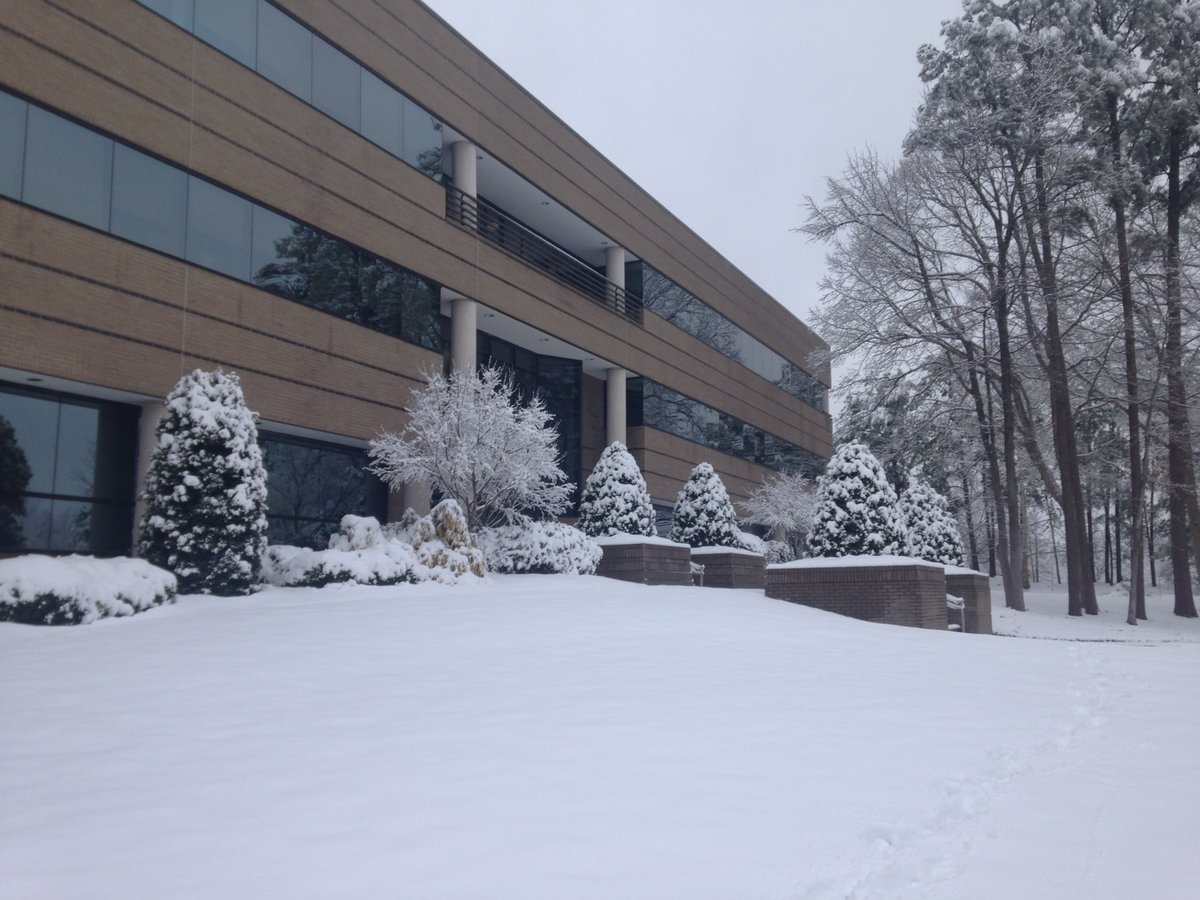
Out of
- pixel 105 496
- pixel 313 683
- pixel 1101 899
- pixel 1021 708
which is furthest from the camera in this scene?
pixel 105 496

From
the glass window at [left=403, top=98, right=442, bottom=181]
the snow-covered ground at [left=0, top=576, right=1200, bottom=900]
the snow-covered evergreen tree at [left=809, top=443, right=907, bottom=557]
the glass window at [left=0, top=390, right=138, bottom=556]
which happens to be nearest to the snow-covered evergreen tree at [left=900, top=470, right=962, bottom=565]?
the snow-covered evergreen tree at [left=809, top=443, right=907, bottom=557]

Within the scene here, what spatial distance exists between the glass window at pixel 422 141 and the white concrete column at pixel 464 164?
2.82 ft

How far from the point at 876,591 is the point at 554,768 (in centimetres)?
1342

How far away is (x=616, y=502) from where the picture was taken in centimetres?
2278

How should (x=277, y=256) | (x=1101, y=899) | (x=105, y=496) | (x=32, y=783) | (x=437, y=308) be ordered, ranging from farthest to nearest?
(x=437, y=308) < (x=277, y=256) < (x=105, y=496) < (x=32, y=783) < (x=1101, y=899)

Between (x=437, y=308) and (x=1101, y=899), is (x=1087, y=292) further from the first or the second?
(x=1101, y=899)

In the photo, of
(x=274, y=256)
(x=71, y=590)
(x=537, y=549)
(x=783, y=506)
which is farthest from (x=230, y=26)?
(x=783, y=506)

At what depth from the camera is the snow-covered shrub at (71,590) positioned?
34.5ft

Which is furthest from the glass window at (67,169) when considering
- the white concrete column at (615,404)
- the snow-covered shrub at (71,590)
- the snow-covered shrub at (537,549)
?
the white concrete column at (615,404)

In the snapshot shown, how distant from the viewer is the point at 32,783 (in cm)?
594

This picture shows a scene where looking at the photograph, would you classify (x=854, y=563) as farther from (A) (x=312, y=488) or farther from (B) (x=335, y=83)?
(B) (x=335, y=83)

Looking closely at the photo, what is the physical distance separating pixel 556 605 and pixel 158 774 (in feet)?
26.4

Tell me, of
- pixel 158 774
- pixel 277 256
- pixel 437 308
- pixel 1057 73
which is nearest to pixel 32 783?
pixel 158 774

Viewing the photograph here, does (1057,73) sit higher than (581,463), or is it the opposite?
(1057,73)
